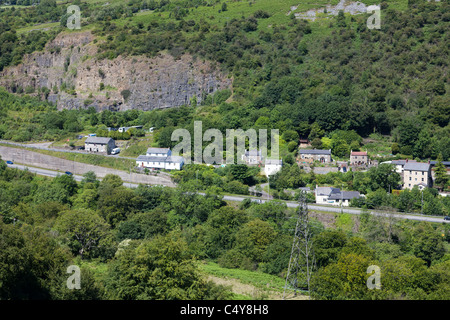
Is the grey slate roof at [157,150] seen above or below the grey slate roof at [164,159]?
above

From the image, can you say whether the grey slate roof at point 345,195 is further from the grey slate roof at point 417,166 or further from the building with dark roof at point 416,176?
the grey slate roof at point 417,166

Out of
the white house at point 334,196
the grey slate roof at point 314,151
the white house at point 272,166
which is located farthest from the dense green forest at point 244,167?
the grey slate roof at point 314,151

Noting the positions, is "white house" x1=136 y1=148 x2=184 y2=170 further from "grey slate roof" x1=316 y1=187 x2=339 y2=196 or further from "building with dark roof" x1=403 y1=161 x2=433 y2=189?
"building with dark roof" x1=403 y1=161 x2=433 y2=189

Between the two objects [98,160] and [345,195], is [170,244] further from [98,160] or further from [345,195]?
[98,160]

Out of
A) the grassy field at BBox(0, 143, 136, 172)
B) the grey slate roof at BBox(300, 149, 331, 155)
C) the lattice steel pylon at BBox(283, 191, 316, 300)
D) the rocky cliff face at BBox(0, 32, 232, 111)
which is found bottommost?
the lattice steel pylon at BBox(283, 191, 316, 300)

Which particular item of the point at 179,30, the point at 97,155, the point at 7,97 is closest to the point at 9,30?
the point at 7,97

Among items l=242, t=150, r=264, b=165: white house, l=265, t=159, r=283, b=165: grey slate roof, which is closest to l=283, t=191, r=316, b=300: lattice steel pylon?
l=265, t=159, r=283, b=165: grey slate roof
